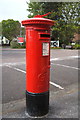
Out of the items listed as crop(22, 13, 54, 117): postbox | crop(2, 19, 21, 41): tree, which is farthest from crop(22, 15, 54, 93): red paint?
crop(2, 19, 21, 41): tree

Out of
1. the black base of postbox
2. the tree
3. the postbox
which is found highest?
the tree

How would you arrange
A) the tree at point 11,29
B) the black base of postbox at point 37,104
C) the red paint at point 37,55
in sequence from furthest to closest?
the tree at point 11,29
the black base of postbox at point 37,104
the red paint at point 37,55

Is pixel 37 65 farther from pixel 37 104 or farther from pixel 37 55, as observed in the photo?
pixel 37 104

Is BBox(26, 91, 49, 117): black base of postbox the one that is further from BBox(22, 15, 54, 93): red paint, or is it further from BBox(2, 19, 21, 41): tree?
BBox(2, 19, 21, 41): tree

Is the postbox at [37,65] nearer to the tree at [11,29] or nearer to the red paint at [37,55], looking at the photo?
the red paint at [37,55]

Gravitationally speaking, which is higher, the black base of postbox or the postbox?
the postbox

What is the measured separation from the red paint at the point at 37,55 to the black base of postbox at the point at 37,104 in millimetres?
96

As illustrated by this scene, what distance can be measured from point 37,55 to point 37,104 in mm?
961

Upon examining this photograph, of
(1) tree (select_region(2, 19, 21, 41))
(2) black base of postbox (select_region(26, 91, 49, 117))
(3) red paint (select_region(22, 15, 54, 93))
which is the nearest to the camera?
(3) red paint (select_region(22, 15, 54, 93))

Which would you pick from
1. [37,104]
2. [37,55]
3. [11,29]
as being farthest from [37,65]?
[11,29]

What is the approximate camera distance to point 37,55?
2.74 metres

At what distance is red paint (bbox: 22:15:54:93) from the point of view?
2666mm

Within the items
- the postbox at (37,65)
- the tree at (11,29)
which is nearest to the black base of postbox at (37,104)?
the postbox at (37,65)

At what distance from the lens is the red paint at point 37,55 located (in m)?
2.67
